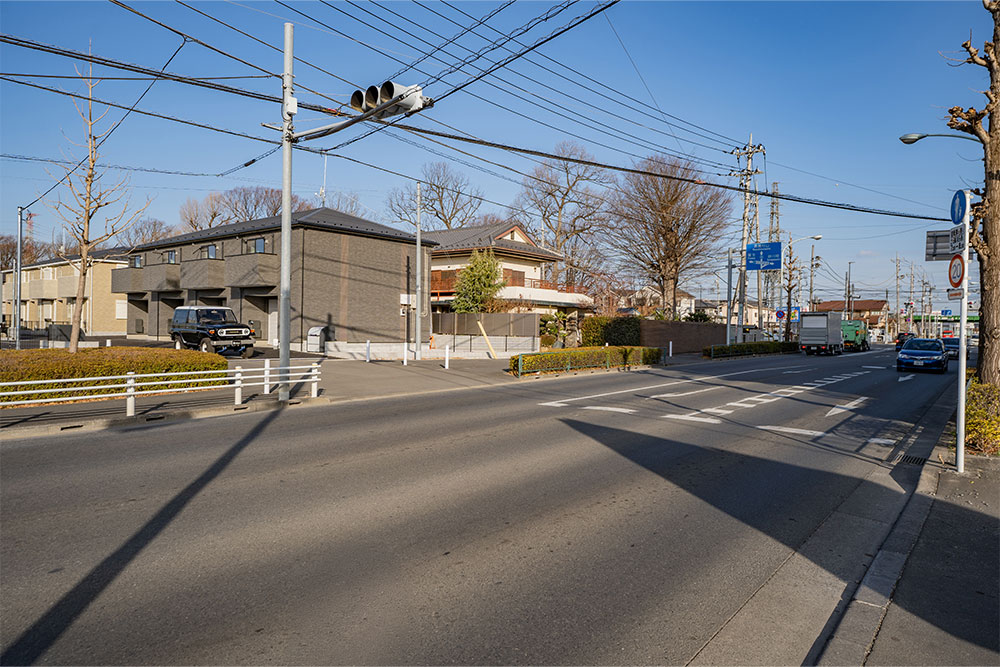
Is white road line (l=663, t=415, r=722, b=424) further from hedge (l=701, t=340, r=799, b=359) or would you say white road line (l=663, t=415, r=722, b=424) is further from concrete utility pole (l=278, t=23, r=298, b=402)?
hedge (l=701, t=340, r=799, b=359)

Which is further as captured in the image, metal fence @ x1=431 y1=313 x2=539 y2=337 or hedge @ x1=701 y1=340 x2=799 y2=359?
hedge @ x1=701 y1=340 x2=799 y2=359

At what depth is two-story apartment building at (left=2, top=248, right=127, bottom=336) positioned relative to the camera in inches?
1797

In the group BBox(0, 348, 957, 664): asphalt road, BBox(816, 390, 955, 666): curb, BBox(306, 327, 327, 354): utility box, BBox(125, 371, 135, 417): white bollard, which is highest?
BBox(306, 327, 327, 354): utility box

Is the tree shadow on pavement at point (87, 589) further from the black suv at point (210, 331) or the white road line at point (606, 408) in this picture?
the black suv at point (210, 331)

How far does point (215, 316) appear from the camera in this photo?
25109 mm

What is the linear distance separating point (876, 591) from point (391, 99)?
9599 mm

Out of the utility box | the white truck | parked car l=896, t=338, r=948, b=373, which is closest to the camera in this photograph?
parked car l=896, t=338, r=948, b=373

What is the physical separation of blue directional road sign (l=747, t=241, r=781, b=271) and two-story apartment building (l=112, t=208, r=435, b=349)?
20.7m

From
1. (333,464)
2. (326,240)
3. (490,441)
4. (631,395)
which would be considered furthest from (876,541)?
(326,240)

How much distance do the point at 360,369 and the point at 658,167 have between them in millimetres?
33796

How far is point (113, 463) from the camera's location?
7895 mm

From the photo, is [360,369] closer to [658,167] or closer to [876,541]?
[876,541]

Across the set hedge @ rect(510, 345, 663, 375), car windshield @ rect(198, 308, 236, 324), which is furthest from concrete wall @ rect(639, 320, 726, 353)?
car windshield @ rect(198, 308, 236, 324)

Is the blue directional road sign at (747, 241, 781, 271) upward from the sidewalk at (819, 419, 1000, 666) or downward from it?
upward
